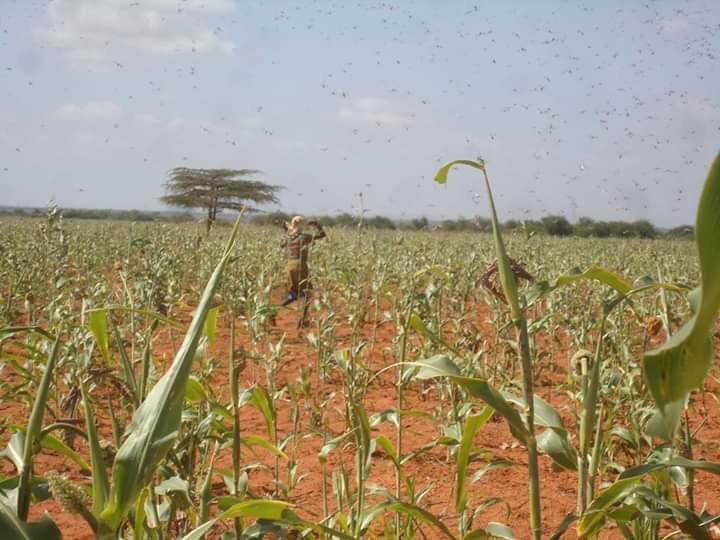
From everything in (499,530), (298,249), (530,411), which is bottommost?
(499,530)

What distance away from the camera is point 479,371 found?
4215mm

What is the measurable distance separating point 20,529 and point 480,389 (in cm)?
70

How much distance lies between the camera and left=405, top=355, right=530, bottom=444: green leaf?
1.09m

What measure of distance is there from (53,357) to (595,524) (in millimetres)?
1023

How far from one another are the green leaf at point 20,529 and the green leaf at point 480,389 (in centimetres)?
58

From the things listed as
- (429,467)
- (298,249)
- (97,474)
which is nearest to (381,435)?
(97,474)

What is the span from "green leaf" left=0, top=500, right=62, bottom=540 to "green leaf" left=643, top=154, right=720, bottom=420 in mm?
783

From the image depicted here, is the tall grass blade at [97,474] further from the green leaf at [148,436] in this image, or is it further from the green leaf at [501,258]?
the green leaf at [501,258]

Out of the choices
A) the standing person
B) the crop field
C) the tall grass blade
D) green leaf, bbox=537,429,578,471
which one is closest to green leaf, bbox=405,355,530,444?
the crop field

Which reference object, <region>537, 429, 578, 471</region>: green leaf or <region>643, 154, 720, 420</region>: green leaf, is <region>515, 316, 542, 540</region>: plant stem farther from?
<region>643, 154, 720, 420</region>: green leaf

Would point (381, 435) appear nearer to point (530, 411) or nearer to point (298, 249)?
point (530, 411)

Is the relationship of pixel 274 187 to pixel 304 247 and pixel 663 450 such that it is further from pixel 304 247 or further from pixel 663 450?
pixel 663 450

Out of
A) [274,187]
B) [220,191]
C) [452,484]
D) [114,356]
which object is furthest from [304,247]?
[274,187]

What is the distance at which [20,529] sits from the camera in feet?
2.85
